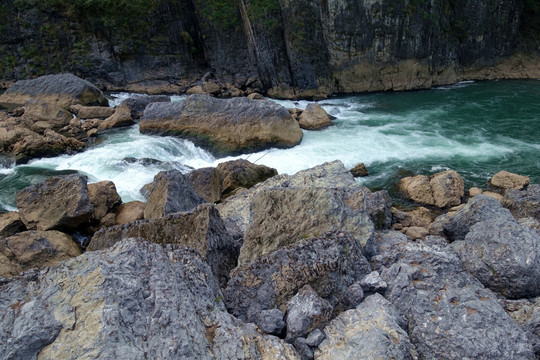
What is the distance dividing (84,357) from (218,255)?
8.06ft

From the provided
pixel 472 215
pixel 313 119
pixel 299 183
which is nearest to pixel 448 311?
pixel 472 215

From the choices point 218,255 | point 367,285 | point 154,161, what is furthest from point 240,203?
point 154,161

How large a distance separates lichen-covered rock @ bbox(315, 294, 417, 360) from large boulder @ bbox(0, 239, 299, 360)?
0.40m

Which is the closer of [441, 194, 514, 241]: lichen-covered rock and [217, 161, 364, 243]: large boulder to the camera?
[441, 194, 514, 241]: lichen-covered rock

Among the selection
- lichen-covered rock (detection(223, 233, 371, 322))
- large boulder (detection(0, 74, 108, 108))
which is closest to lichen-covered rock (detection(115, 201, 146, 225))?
lichen-covered rock (detection(223, 233, 371, 322))

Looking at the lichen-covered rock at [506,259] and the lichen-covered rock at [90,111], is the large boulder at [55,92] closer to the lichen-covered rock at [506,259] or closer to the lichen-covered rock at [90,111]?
the lichen-covered rock at [90,111]

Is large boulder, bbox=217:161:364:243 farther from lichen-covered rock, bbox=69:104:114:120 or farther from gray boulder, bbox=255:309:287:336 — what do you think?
lichen-covered rock, bbox=69:104:114:120

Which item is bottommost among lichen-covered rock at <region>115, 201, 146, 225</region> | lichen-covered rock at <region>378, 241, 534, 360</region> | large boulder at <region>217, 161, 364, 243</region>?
lichen-covered rock at <region>115, 201, 146, 225</region>

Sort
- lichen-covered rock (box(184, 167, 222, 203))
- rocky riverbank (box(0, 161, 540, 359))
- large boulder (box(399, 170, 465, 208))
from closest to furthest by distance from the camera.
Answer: rocky riverbank (box(0, 161, 540, 359))
lichen-covered rock (box(184, 167, 222, 203))
large boulder (box(399, 170, 465, 208))

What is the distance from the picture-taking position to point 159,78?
27219 millimetres

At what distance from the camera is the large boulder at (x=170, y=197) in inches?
313

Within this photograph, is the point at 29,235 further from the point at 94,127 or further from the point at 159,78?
the point at 159,78

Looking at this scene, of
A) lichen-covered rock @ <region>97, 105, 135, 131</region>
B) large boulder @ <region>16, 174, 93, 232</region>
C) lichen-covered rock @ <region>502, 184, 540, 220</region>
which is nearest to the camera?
lichen-covered rock @ <region>502, 184, 540, 220</region>

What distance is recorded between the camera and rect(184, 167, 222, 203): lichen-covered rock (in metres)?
10.7
